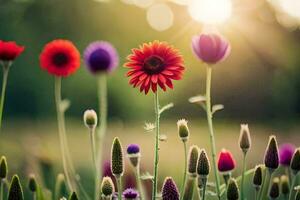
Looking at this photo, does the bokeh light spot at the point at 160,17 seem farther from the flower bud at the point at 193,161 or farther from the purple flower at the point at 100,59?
the flower bud at the point at 193,161

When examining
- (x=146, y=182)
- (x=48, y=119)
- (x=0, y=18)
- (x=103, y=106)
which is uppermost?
(x=0, y=18)

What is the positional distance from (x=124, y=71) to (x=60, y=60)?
16.2m

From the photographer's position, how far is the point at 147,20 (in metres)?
21.7

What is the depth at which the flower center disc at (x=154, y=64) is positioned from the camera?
3.22 m

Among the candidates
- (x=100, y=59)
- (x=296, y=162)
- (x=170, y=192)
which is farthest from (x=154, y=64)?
(x=100, y=59)

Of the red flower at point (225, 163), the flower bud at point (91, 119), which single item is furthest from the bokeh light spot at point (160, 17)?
the red flower at point (225, 163)

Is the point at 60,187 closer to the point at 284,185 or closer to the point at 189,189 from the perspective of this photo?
the point at 189,189

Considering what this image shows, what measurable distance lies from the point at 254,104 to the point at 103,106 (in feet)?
66.3

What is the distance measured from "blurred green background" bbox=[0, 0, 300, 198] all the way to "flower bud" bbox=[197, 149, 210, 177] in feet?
47.8

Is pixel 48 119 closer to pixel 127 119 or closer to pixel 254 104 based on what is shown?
pixel 127 119

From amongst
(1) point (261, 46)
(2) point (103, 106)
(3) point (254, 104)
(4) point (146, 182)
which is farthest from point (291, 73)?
(2) point (103, 106)

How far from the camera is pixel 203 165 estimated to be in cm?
321

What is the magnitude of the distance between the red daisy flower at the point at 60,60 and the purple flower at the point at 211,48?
111 cm

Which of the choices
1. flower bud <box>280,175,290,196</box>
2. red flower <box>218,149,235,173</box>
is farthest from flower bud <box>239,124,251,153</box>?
flower bud <box>280,175,290,196</box>
